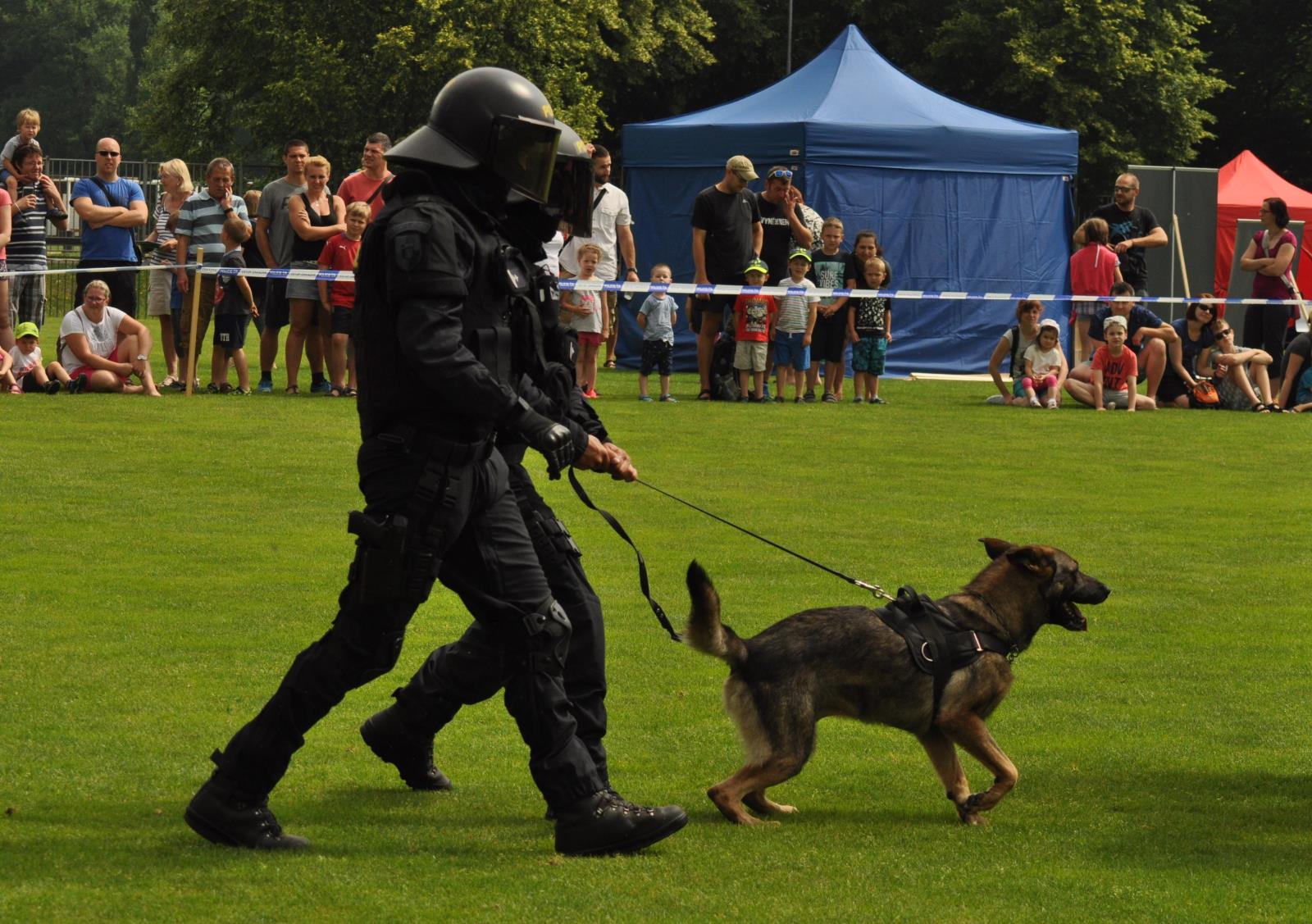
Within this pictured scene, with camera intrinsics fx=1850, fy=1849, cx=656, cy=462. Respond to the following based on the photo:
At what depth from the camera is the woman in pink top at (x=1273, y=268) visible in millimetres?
20766

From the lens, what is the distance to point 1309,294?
3039 cm

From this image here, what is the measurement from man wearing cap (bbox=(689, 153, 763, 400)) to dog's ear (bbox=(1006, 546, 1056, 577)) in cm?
1261

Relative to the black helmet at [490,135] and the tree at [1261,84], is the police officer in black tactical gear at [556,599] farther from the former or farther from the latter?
the tree at [1261,84]

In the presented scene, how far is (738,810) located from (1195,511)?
730cm

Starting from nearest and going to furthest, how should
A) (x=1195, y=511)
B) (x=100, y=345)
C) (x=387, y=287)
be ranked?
(x=387, y=287) → (x=1195, y=511) → (x=100, y=345)

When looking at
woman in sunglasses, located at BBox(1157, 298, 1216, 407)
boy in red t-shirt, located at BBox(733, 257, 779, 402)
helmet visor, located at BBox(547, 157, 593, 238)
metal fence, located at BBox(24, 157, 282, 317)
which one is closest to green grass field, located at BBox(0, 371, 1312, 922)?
helmet visor, located at BBox(547, 157, 593, 238)

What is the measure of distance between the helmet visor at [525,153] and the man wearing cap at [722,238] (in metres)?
13.4

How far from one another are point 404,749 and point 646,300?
14.0 metres

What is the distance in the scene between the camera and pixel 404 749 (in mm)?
5660

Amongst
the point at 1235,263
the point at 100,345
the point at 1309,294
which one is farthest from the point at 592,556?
the point at 1309,294

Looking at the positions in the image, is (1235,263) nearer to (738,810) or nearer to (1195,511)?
(1195,511)

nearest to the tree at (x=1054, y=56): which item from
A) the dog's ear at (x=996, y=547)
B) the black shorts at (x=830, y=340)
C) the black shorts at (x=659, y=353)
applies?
the black shorts at (x=830, y=340)

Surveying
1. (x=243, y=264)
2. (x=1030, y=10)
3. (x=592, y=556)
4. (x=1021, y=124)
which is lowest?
(x=592, y=556)

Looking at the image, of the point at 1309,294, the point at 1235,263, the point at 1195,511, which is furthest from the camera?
the point at 1309,294
